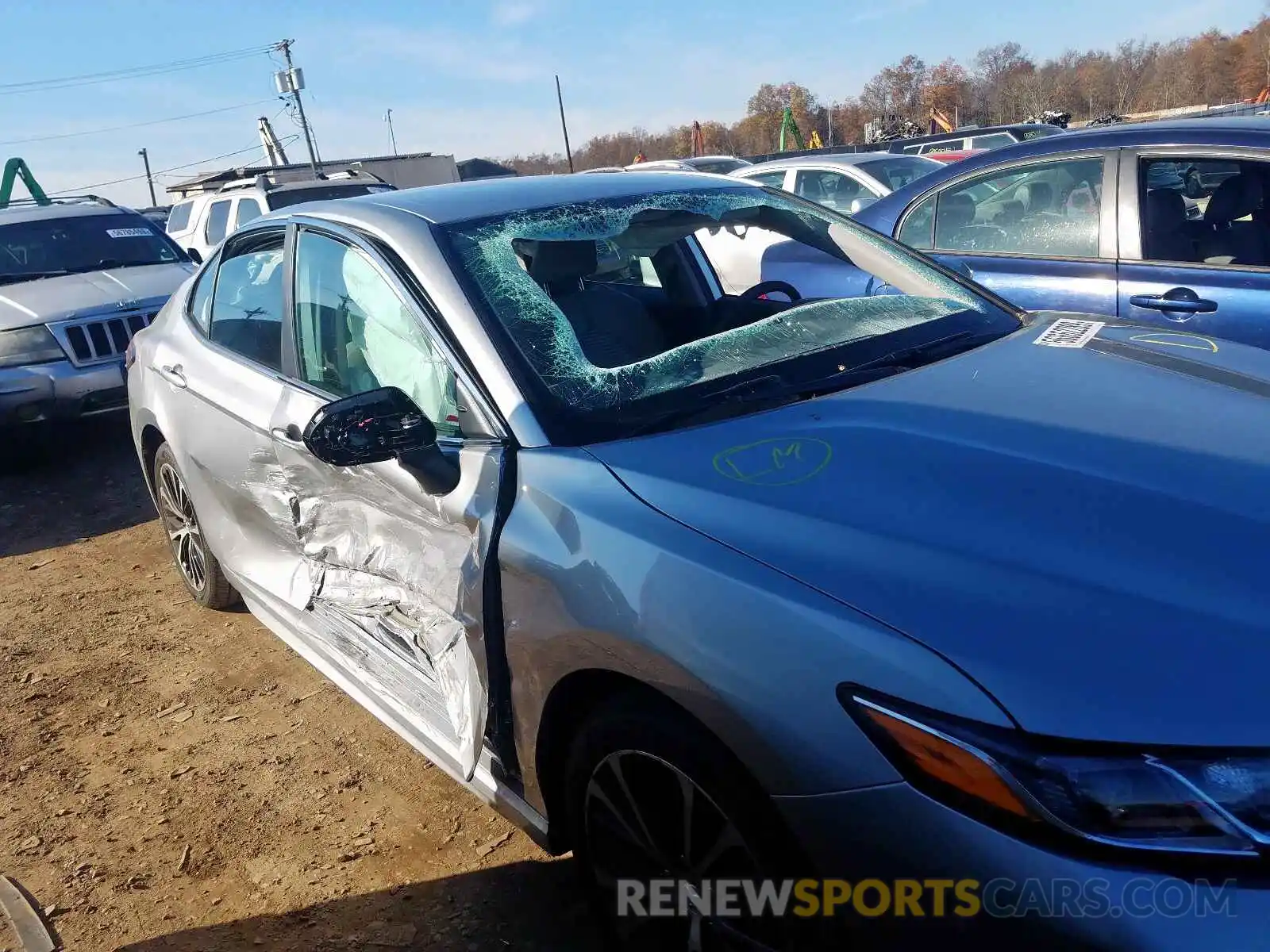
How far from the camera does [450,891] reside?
2.58 meters

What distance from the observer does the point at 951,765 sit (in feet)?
4.77

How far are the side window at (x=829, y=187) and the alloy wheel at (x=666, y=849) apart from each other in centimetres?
885

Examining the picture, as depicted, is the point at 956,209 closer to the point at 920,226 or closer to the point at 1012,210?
the point at 920,226

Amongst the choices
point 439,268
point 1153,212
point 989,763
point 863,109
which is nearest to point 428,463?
point 439,268

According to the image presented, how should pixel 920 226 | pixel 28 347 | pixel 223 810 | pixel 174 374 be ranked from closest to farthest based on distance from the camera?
1. pixel 223 810
2. pixel 174 374
3. pixel 920 226
4. pixel 28 347

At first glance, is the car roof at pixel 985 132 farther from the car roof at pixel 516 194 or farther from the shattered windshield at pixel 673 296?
the car roof at pixel 516 194

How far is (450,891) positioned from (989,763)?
1.63 m

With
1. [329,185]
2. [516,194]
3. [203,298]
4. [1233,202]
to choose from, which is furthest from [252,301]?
[329,185]

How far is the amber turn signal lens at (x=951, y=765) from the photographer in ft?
4.67

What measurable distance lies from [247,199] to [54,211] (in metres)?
4.46

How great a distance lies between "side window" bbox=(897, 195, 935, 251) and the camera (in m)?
5.04

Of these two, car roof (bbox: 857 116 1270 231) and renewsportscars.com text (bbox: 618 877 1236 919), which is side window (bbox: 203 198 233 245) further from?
renewsportscars.com text (bbox: 618 877 1236 919)

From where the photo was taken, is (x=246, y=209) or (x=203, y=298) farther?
(x=246, y=209)

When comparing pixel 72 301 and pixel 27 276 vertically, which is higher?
pixel 27 276
